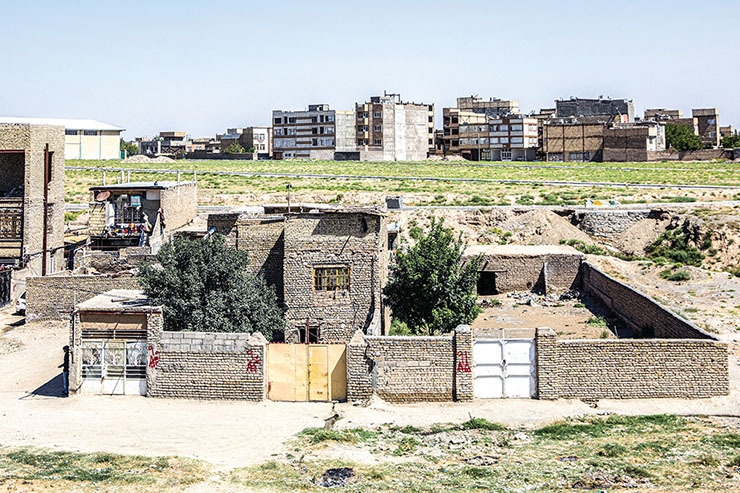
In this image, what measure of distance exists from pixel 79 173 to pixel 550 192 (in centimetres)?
4464

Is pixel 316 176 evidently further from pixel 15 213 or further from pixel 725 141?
pixel 725 141

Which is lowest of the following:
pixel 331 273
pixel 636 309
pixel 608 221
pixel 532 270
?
pixel 636 309

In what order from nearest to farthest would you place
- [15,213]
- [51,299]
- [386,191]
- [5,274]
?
1. [51,299]
2. [5,274]
3. [15,213]
4. [386,191]

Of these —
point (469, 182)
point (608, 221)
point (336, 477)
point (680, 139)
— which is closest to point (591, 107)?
point (680, 139)

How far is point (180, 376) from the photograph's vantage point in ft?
71.7

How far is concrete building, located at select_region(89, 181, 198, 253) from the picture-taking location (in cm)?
3947

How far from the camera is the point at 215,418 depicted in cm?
2034

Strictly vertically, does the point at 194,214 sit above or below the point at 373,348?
above

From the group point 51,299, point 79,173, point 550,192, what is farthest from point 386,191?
point 51,299

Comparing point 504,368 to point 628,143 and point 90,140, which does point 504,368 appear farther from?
point 628,143

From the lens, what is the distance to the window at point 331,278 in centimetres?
2691

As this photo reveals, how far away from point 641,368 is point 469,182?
2097 inches

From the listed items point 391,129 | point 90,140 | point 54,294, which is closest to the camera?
point 54,294

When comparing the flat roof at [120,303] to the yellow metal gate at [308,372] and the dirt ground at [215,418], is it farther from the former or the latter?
the yellow metal gate at [308,372]
